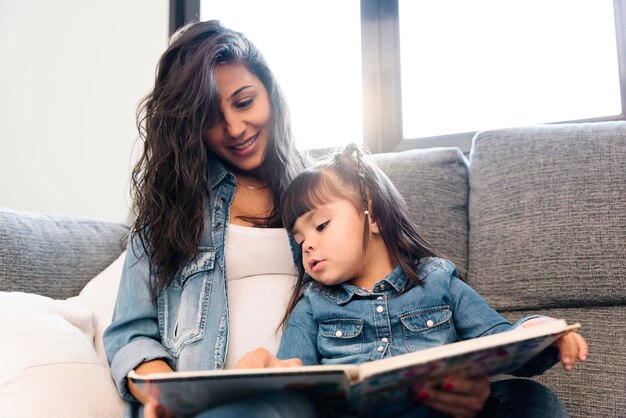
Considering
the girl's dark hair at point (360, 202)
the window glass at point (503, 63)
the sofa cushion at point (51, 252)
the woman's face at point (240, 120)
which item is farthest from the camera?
the window glass at point (503, 63)

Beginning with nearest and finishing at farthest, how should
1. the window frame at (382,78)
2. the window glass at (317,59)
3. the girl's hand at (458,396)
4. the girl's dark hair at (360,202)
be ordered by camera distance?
the girl's hand at (458,396), the girl's dark hair at (360,202), the window frame at (382,78), the window glass at (317,59)

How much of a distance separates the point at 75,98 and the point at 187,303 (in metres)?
1.75

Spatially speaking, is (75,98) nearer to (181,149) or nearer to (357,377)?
(181,149)

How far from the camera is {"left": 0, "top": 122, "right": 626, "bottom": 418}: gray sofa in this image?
1.20 metres

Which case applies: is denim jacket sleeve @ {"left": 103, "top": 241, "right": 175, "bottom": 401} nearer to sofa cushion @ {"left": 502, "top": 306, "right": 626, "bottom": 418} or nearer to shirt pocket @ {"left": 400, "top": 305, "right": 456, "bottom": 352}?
shirt pocket @ {"left": 400, "top": 305, "right": 456, "bottom": 352}

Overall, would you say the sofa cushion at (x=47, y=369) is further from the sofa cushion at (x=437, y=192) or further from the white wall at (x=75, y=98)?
the white wall at (x=75, y=98)

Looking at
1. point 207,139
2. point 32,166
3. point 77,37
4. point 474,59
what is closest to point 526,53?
point 474,59

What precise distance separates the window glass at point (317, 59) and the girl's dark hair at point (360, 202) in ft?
3.58

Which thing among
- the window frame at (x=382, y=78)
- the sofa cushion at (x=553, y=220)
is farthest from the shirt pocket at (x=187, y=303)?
the window frame at (x=382, y=78)

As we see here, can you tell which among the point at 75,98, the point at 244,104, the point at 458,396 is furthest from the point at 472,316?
the point at 75,98

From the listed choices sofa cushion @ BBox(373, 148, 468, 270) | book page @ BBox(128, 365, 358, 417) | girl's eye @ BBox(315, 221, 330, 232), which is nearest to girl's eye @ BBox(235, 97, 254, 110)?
girl's eye @ BBox(315, 221, 330, 232)

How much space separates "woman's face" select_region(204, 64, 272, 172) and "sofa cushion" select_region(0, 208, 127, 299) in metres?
0.47

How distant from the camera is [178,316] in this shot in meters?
1.09

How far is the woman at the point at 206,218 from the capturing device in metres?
1.06
